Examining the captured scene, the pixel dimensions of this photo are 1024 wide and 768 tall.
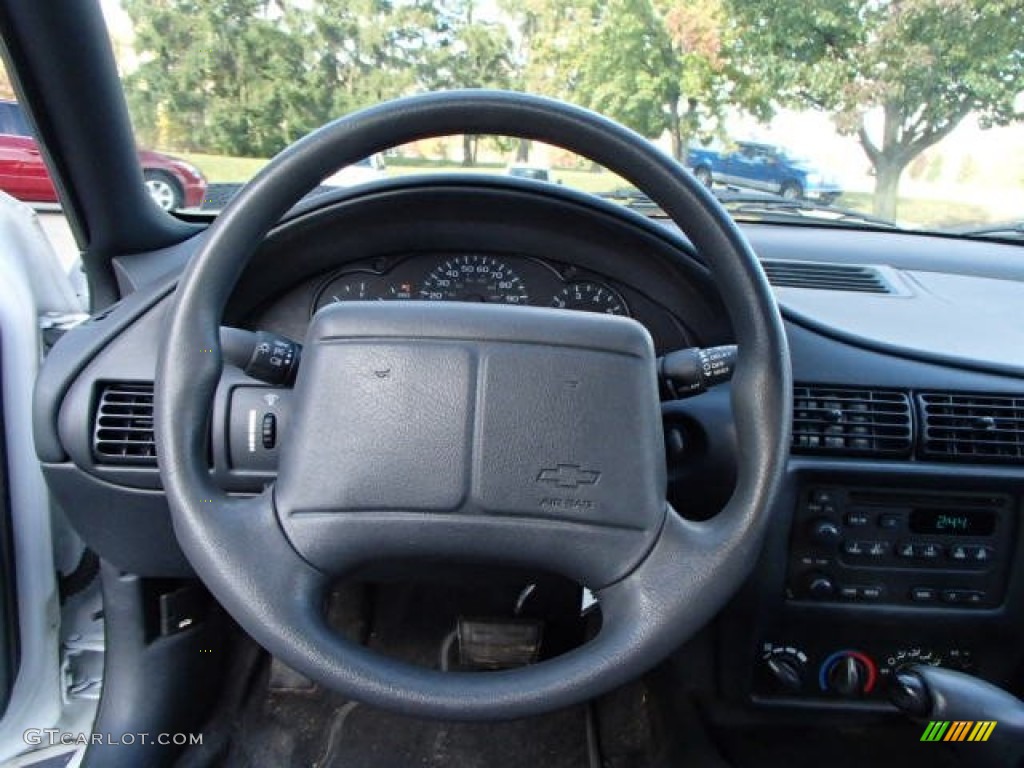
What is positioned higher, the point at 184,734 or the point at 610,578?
the point at 610,578

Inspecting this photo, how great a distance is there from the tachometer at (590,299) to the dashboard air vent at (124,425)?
0.75m

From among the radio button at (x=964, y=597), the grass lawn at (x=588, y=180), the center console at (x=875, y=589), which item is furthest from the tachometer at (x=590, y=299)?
the radio button at (x=964, y=597)

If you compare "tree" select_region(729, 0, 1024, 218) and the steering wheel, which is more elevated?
"tree" select_region(729, 0, 1024, 218)

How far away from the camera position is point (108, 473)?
1467mm

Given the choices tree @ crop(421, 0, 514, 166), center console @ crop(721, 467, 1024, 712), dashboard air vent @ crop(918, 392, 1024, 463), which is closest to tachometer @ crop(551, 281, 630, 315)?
tree @ crop(421, 0, 514, 166)

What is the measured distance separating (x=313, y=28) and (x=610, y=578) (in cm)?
130

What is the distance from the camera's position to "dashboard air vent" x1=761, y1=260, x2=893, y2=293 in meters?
1.95

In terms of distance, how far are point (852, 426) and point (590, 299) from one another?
1.70ft

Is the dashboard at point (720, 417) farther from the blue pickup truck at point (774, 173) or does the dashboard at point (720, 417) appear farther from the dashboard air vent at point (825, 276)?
the blue pickup truck at point (774, 173)

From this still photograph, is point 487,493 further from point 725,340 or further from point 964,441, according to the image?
point 964,441

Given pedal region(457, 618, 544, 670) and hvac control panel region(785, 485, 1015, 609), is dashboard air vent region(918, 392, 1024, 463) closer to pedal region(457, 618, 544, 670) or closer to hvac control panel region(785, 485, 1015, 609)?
hvac control panel region(785, 485, 1015, 609)

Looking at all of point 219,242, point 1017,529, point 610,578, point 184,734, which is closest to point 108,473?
point 219,242

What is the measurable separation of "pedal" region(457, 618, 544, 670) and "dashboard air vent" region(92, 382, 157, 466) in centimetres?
85

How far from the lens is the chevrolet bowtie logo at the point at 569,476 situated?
44.1 inches
